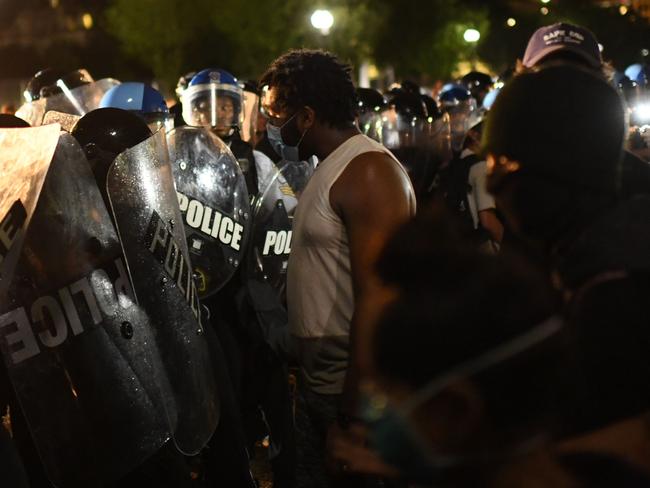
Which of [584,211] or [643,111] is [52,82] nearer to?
[643,111]

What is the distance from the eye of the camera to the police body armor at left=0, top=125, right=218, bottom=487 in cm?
326

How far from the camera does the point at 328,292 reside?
355 centimetres

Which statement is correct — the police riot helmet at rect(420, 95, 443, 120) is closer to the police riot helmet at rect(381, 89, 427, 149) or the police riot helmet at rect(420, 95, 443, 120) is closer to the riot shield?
the police riot helmet at rect(381, 89, 427, 149)

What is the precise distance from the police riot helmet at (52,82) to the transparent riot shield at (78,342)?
4553 mm

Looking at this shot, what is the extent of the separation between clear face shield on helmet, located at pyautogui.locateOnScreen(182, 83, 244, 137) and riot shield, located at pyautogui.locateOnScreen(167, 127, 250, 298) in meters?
1.47

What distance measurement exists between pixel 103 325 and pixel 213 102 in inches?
143

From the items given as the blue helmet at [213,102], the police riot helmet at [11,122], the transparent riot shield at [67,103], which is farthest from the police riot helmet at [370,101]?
the police riot helmet at [11,122]

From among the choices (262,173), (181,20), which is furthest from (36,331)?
(181,20)

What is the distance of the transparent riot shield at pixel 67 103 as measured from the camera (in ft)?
24.7

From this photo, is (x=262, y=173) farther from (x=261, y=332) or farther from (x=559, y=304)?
(x=559, y=304)

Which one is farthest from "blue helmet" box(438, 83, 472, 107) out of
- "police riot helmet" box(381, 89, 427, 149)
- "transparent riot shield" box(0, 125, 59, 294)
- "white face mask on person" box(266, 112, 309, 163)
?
"transparent riot shield" box(0, 125, 59, 294)

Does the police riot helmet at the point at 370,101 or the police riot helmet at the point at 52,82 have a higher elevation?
the police riot helmet at the point at 52,82

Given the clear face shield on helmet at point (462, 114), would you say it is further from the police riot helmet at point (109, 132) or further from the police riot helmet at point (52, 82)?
the police riot helmet at point (109, 132)

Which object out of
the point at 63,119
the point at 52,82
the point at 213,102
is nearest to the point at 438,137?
the point at 213,102
